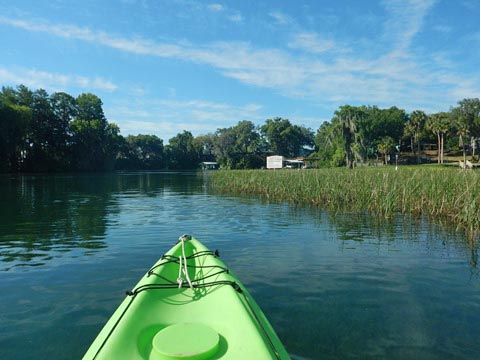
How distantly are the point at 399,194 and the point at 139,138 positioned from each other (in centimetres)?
9687

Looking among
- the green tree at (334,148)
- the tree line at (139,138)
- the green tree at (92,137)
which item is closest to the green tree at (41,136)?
the tree line at (139,138)

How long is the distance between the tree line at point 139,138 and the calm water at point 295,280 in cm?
5178

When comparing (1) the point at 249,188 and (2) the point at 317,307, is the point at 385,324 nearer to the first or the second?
(2) the point at 317,307

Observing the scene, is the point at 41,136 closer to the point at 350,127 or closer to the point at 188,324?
the point at 350,127

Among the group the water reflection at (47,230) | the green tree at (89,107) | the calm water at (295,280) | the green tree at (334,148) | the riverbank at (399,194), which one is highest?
the green tree at (89,107)

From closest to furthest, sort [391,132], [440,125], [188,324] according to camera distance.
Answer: [188,324], [440,125], [391,132]

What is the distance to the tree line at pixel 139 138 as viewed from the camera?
57.5 meters

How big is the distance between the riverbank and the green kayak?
8.52m

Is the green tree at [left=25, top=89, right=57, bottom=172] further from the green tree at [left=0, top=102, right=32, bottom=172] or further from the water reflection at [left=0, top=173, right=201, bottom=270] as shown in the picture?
the water reflection at [left=0, top=173, right=201, bottom=270]

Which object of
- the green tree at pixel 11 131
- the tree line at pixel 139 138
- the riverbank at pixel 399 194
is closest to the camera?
the riverbank at pixel 399 194

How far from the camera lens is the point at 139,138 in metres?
103

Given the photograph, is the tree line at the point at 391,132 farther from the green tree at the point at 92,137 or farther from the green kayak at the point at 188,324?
the green kayak at the point at 188,324

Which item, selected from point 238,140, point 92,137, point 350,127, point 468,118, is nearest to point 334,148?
point 350,127

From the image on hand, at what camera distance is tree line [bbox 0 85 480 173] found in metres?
57.5
